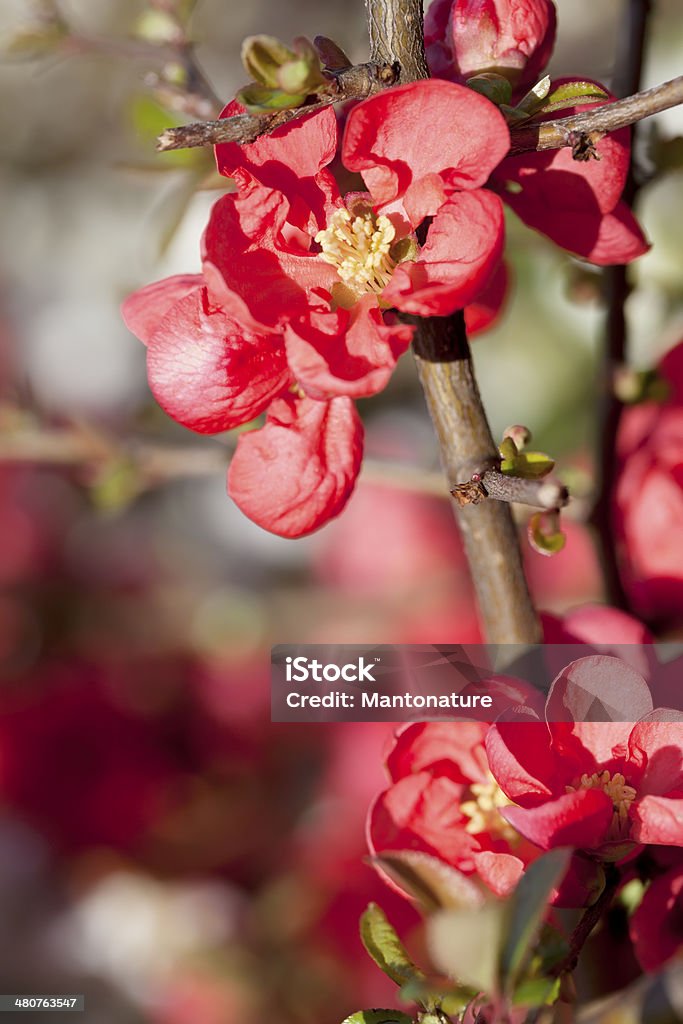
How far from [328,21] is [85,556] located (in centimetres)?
113

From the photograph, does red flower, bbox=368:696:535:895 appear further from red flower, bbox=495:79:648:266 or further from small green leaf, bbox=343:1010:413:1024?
red flower, bbox=495:79:648:266

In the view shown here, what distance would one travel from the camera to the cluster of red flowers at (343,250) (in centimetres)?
40

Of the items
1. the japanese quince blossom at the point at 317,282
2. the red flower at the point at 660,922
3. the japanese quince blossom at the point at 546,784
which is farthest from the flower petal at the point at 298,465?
the red flower at the point at 660,922

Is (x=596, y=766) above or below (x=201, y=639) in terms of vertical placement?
above

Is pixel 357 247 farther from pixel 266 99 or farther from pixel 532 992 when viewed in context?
pixel 532 992

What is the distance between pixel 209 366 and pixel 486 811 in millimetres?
245

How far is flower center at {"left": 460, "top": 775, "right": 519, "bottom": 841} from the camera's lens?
0.48 metres

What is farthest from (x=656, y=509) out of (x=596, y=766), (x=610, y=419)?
(x=596, y=766)

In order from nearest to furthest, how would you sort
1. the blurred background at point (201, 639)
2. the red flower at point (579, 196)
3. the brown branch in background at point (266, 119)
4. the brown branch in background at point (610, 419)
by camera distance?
the brown branch in background at point (266, 119), the red flower at point (579, 196), the brown branch in background at point (610, 419), the blurred background at point (201, 639)

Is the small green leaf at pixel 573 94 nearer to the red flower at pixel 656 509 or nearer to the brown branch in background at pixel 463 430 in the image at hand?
the brown branch in background at pixel 463 430

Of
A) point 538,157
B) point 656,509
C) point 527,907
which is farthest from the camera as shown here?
point 656,509

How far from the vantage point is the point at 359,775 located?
114 cm

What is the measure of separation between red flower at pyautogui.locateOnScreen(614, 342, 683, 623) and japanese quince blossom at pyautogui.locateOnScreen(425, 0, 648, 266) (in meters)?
0.22

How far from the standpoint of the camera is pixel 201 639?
131cm
